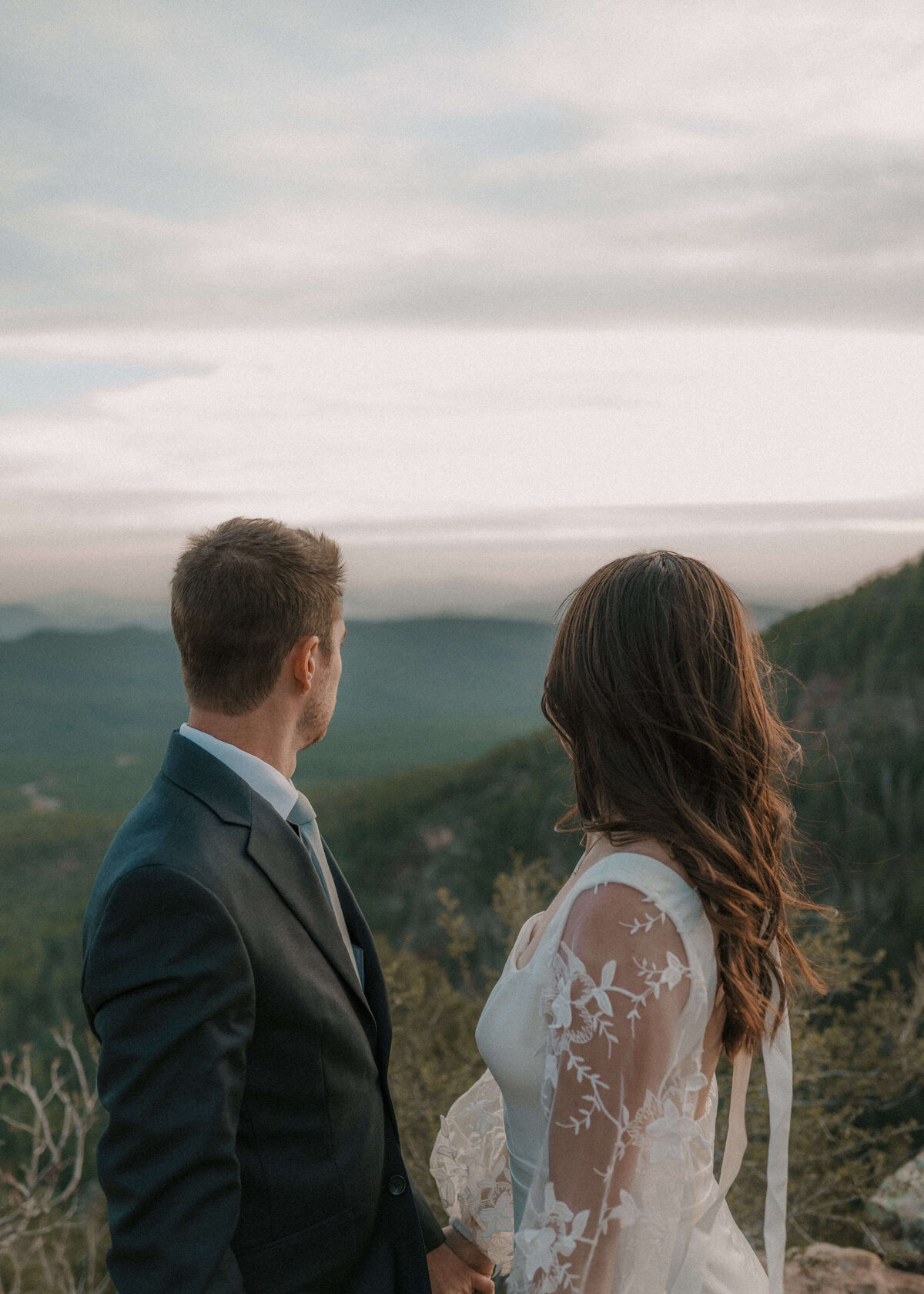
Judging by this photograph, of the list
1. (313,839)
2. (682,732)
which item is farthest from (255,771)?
(682,732)

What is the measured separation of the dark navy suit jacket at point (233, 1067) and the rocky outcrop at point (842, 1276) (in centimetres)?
229

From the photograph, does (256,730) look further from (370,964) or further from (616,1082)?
(616,1082)

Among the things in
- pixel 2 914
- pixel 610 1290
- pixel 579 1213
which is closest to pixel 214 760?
pixel 579 1213

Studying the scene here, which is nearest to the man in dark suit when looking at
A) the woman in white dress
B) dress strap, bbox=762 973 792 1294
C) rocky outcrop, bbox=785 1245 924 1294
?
the woman in white dress

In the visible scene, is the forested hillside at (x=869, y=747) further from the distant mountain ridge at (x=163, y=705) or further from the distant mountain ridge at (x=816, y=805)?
the distant mountain ridge at (x=163, y=705)

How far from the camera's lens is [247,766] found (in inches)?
72.7

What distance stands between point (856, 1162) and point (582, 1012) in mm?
3665

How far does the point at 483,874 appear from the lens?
39.2 feet

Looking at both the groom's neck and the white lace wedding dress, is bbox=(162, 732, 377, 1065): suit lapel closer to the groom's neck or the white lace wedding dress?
the groom's neck

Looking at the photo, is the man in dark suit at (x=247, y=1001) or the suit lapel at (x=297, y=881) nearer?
the man in dark suit at (x=247, y=1001)

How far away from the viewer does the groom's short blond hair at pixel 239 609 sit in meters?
1.82

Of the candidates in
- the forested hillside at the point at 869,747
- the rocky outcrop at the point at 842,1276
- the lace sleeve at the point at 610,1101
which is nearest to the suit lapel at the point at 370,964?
the lace sleeve at the point at 610,1101

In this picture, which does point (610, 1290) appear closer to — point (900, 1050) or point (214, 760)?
point (214, 760)

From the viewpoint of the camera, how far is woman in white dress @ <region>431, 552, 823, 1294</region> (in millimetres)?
1501
